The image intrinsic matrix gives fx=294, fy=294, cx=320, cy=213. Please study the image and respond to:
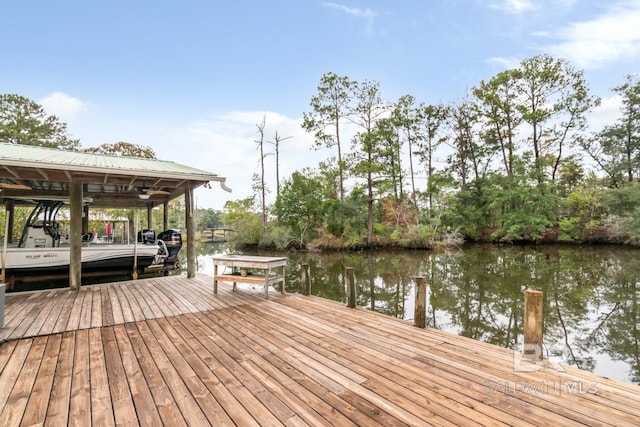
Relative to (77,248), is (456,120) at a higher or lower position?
higher

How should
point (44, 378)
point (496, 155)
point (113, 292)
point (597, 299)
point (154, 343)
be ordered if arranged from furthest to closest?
point (496, 155) < point (597, 299) < point (113, 292) < point (154, 343) < point (44, 378)

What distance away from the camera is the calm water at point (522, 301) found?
414 cm

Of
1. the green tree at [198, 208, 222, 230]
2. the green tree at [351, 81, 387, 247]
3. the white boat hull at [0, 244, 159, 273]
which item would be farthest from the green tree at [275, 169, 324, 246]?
the green tree at [198, 208, 222, 230]

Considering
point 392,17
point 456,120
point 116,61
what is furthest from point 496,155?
point 116,61

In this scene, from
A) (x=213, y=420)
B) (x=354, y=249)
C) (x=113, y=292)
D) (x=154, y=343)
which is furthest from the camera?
(x=354, y=249)

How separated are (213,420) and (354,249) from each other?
54.9 feet

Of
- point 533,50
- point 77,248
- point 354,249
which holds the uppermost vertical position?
point 533,50

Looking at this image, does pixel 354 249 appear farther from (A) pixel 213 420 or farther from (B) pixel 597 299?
(A) pixel 213 420

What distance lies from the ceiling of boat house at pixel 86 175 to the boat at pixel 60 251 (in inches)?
42.8

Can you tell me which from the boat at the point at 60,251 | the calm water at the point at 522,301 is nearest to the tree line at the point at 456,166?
Result: the calm water at the point at 522,301

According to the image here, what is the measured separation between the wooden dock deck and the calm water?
7.33ft

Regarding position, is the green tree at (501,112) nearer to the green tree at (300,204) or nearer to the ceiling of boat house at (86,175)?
the green tree at (300,204)

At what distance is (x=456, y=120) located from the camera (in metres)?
21.9

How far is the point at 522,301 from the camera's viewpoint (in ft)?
20.1
